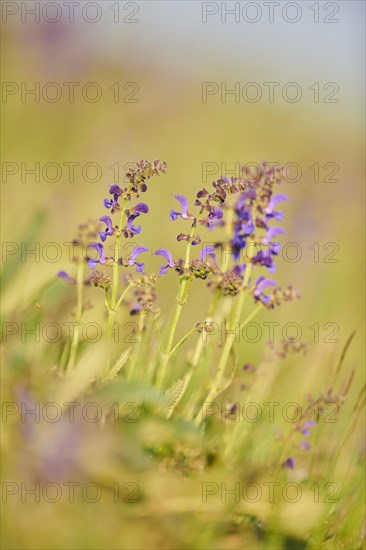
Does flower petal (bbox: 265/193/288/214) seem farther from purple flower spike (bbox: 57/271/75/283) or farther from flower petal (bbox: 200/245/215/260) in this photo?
purple flower spike (bbox: 57/271/75/283)

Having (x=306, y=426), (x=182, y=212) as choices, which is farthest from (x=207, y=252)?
(x=306, y=426)

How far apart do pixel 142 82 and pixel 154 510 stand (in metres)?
6.15

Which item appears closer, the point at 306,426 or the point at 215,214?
the point at 215,214

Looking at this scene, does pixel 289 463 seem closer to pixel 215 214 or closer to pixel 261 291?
pixel 261 291

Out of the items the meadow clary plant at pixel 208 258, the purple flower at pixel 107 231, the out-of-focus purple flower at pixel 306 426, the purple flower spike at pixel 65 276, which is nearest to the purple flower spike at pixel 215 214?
the meadow clary plant at pixel 208 258

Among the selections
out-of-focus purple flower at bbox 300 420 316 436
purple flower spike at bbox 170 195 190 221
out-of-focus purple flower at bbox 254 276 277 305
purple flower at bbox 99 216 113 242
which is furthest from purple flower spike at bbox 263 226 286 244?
out-of-focus purple flower at bbox 300 420 316 436

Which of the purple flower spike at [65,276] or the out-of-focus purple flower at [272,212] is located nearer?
the out-of-focus purple flower at [272,212]

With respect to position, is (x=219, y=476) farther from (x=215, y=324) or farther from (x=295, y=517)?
(x=215, y=324)

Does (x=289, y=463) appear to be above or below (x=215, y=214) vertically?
below

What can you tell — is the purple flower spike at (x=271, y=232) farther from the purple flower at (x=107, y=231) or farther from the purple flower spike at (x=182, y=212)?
the purple flower at (x=107, y=231)

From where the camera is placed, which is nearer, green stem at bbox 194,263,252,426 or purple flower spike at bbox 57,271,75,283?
green stem at bbox 194,263,252,426

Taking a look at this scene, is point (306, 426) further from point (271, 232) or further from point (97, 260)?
point (97, 260)

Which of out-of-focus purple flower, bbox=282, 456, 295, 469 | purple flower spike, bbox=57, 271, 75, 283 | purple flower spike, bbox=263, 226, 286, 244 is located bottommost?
out-of-focus purple flower, bbox=282, 456, 295, 469

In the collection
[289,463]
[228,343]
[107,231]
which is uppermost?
[107,231]
